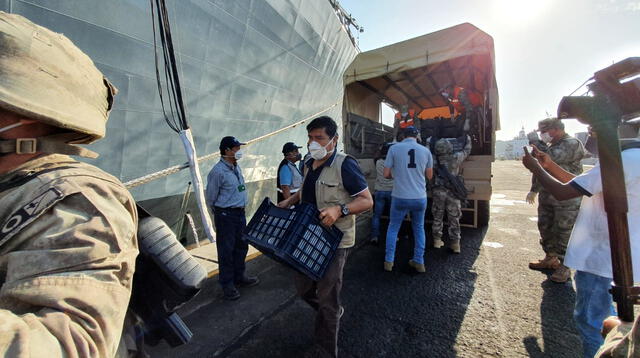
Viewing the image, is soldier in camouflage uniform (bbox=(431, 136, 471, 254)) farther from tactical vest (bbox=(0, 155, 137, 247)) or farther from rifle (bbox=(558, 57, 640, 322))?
tactical vest (bbox=(0, 155, 137, 247))

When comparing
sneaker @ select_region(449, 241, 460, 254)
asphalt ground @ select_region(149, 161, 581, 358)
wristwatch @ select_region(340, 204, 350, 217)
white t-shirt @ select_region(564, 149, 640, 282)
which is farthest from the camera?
sneaker @ select_region(449, 241, 460, 254)

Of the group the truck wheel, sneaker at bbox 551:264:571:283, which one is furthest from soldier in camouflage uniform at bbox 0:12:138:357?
the truck wheel

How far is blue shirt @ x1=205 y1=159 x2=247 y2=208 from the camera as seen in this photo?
10.2 feet

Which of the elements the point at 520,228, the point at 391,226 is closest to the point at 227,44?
the point at 391,226

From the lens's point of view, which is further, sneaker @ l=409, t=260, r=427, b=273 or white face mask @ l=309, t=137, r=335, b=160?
sneaker @ l=409, t=260, r=427, b=273

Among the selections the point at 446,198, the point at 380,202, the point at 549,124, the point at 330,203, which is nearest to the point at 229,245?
the point at 330,203

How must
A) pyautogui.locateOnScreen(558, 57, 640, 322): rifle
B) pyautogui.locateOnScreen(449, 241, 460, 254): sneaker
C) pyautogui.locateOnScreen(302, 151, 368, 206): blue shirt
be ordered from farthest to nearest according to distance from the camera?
pyautogui.locateOnScreen(449, 241, 460, 254): sneaker
pyautogui.locateOnScreen(302, 151, 368, 206): blue shirt
pyautogui.locateOnScreen(558, 57, 640, 322): rifle

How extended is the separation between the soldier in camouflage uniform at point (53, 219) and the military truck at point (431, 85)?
4.69 metres

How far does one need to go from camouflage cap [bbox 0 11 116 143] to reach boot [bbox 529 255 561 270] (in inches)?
183

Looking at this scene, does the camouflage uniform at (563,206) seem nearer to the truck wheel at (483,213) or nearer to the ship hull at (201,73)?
the truck wheel at (483,213)

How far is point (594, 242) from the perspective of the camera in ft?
5.31

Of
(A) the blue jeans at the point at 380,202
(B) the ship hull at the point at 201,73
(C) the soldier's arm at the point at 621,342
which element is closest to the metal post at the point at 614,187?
(C) the soldier's arm at the point at 621,342

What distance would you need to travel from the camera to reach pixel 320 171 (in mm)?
2135

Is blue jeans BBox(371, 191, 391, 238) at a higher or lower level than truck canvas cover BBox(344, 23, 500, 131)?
lower
